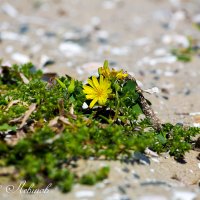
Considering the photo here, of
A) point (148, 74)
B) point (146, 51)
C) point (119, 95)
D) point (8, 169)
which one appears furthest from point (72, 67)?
point (8, 169)

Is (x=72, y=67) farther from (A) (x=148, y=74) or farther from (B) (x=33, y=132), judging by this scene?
(B) (x=33, y=132)

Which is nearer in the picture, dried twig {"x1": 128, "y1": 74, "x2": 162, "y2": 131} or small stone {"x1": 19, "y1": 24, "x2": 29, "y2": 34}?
dried twig {"x1": 128, "y1": 74, "x2": 162, "y2": 131}

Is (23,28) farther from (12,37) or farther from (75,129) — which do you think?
(75,129)

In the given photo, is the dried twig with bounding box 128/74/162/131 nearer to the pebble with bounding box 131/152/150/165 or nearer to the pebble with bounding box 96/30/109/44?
the pebble with bounding box 131/152/150/165

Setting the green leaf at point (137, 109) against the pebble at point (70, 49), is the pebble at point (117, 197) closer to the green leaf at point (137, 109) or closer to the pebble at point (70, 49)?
the green leaf at point (137, 109)

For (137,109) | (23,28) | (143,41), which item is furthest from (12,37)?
(137,109)

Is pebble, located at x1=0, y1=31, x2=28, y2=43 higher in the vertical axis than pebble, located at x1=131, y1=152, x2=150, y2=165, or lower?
higher

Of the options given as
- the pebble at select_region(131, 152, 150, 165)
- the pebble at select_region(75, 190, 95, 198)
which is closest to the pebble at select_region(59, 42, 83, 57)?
the pebble at select_region(131, 152, 150, 165)
